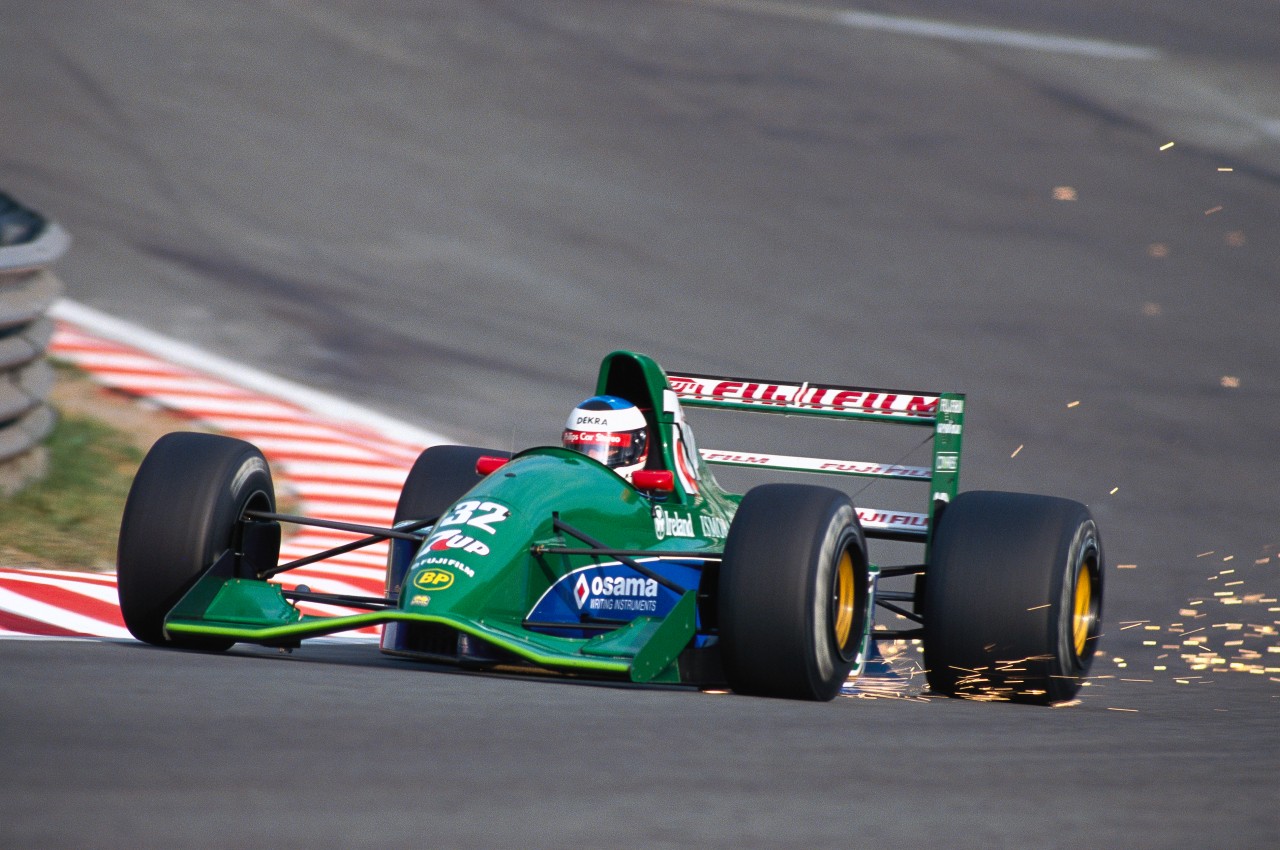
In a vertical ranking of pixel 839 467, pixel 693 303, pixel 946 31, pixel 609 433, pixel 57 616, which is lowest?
pixel 57 616

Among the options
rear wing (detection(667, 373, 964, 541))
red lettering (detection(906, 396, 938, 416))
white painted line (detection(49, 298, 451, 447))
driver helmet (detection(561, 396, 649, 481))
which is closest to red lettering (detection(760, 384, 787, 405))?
rear wing (detection(667, 373, 964, 541))

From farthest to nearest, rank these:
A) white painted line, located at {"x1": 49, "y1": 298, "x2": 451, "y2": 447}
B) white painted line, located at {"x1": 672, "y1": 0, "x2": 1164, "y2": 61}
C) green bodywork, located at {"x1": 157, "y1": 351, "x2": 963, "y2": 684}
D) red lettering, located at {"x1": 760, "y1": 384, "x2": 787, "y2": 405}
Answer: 1. white painted line, located at {"x1": 672, "y1": 0, "x2": 1164, "y2": 61}
2. white painted line, located at {"x1": 49, "y1": 298, "x2": 451, "y2": 447}
3. red lettering, located at {"x1": 760, "y1": 384, "x2": 787, "y2": 405}
4. green bodywork, located at {"x1": 157, "y1": 351, "x2": 963, "y2": 684}

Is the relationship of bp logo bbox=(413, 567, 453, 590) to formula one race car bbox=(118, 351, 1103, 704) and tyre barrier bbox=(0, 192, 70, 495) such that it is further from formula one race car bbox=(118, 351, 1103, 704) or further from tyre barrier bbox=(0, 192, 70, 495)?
tyre barrier bbox=(0, 192, 70, 495)

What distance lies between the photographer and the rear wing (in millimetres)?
7973

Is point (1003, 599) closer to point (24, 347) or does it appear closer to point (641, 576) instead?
point (641, 576)

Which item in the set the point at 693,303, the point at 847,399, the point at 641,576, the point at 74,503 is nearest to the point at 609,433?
the point at 641,576

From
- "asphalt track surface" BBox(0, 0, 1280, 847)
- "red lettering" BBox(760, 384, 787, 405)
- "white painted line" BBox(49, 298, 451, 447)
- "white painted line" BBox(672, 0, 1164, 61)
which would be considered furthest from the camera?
"white painted line" BBox(672, 0, 1164, 61)

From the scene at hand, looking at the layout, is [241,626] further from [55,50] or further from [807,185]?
[55,50]

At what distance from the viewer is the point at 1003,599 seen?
22.6ft

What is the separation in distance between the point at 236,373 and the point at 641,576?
23.0 feet

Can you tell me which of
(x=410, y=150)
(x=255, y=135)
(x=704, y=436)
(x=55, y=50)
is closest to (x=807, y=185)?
(x=410, y=150)

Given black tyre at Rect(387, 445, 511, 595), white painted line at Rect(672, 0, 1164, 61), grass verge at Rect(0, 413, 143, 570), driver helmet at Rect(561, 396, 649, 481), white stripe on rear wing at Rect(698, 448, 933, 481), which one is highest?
white painted line at Rect(672, 0, 1164, 61)

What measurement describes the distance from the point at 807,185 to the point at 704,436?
7.14 metres

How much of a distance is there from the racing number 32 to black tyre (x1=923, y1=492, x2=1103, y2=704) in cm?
165
